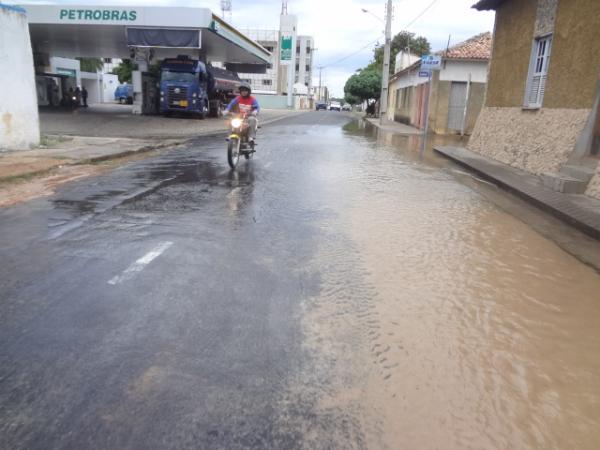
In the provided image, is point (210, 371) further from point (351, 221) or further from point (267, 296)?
point (351, 221)

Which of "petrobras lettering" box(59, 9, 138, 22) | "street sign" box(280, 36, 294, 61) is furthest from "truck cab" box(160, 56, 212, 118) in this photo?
"street sign" box(280, 36, 294, 61)

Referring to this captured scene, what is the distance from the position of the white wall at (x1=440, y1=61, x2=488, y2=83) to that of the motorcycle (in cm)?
1937

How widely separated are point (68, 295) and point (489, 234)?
206 inches

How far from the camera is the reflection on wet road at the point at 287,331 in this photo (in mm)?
2727

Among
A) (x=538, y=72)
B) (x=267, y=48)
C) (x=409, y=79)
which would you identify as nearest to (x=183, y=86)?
(x=538, y=72)

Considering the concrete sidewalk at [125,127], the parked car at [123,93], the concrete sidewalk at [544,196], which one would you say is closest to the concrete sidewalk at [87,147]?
the concrete sidewalk at [125,127]

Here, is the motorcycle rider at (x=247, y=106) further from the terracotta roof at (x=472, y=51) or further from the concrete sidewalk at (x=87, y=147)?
the terracotta roof at (x=472, y=51)

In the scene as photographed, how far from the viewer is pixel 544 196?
9.75 m

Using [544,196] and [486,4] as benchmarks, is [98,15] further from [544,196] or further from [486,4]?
[544,196]

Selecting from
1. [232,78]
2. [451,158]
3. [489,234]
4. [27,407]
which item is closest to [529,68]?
[451,158]

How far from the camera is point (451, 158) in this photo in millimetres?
16547

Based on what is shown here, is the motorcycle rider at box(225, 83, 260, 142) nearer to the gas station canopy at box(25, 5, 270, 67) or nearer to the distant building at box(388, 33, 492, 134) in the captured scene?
the gas station canopy at box(25, 5, 270, 67)

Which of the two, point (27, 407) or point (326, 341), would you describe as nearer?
point (27, 407)

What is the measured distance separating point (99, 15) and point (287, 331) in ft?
86.1
